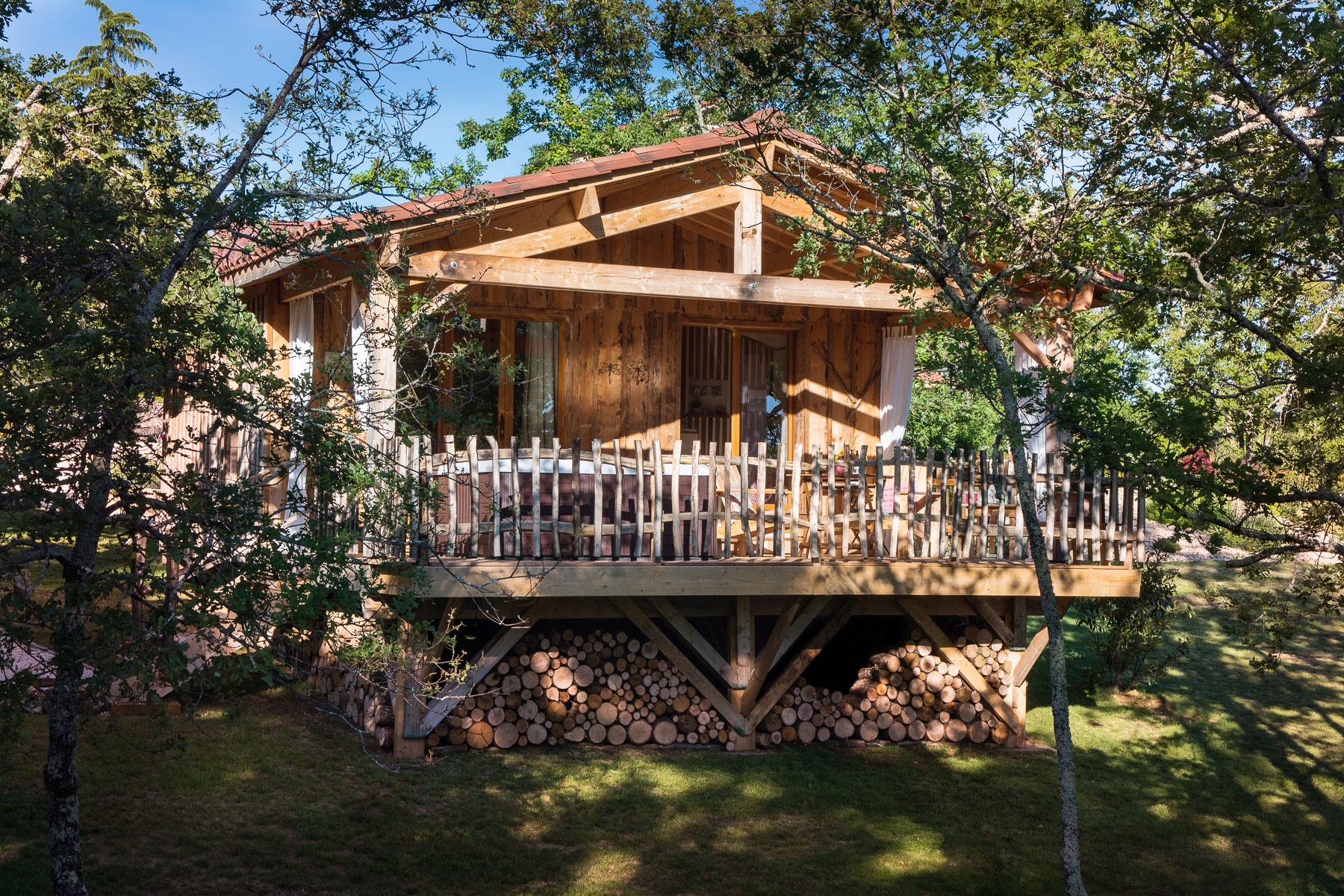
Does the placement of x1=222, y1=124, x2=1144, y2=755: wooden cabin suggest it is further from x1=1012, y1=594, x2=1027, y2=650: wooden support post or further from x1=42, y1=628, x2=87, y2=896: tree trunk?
x1=42, y1=628, x2=87, y2=896: tree trunk

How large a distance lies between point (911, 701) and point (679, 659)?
2.52 m

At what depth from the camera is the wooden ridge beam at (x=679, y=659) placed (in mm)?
8492

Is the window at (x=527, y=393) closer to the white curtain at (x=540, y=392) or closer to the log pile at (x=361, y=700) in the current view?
the white curtain at (x=540, y=392)

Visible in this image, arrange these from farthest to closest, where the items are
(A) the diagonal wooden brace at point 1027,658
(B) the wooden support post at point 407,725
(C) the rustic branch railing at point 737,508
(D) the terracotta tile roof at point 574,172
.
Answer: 1. (A) the diagonal wooden brace at point 1027,658
2. (B) the wooden support post at point 407,725
3. (C) the rustic branch railing at point 737,508
4. (D) the terracotta tile roof at point 574,172

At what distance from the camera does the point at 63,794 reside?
4805mm

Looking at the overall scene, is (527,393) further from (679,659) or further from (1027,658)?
(1027,658)

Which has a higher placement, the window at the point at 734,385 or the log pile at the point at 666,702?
the window at the point at 734,385

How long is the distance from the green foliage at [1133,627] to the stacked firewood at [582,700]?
4.88m

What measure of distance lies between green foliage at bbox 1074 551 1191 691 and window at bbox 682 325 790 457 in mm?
4113

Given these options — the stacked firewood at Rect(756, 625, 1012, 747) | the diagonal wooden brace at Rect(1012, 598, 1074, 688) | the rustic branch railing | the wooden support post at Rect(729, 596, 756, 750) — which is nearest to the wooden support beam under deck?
the rustic branch railing

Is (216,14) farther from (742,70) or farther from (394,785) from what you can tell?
(394,785)

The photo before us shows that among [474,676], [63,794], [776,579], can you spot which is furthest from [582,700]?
[63,794]

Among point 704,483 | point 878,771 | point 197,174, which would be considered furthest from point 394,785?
point 197,174

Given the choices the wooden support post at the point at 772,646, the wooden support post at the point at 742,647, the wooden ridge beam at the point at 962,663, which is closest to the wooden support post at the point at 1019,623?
the wooden ridge beam at the point at 962,663
